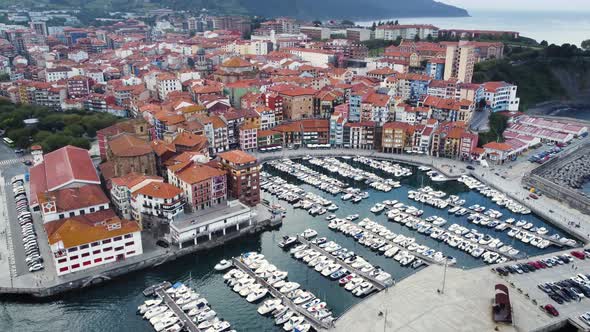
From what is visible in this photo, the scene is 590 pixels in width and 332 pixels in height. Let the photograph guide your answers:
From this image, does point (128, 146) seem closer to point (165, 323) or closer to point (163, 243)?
point (163, 243)

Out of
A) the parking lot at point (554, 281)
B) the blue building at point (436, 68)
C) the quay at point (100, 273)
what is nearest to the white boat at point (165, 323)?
the quay at point (100, 273)

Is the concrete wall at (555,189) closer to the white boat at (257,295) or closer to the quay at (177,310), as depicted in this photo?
the white boat at (257,295)

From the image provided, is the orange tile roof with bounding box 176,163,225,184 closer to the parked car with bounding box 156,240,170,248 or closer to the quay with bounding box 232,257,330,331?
the parked car with bounding box 156,240,170,248

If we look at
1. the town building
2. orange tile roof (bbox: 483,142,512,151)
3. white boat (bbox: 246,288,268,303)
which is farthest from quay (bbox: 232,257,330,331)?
orange tile roof (bbox: 483,142,512,151)

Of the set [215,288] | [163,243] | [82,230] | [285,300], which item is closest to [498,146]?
[285,300]

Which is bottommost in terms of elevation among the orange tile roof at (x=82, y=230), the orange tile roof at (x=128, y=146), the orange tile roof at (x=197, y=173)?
the orange tile roof at (x=82, y=230)

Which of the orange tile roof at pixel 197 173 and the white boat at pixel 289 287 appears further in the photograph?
the orange tile roof at pixel 197 173

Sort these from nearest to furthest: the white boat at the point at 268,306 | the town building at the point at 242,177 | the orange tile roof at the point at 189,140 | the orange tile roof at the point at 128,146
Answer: the white boat at the point at 268,306
the town building at the point at 242,177
the orange tile roof at the point at 128,146
the orange tile roof at the point at 189,140

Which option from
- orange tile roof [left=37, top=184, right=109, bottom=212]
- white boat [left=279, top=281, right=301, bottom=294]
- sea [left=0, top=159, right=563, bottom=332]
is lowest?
sea [left=0, top=159, right=563, bottom=332]
